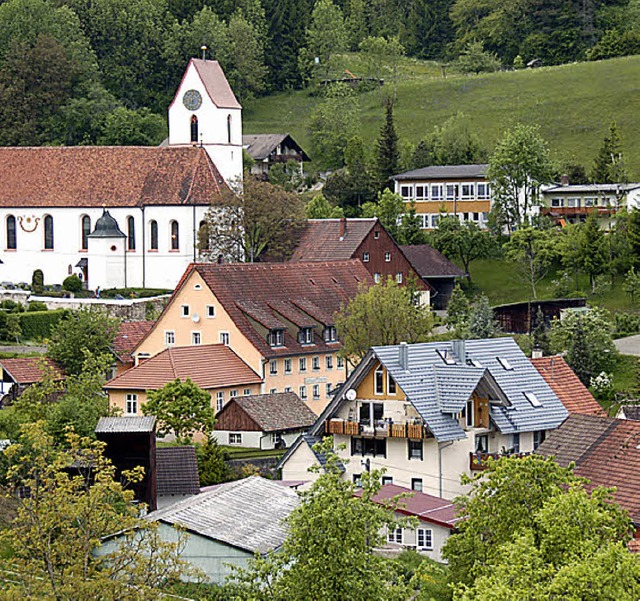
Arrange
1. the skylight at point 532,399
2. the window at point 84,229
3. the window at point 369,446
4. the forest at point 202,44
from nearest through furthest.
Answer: the window at point 369,446, the skylight at point 532,399, the window at point 84,229, the forest at point 202,44

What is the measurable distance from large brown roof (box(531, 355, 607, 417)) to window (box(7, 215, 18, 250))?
48.7m

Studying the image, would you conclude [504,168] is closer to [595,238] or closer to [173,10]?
[595,238]

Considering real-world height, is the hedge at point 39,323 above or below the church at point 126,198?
below

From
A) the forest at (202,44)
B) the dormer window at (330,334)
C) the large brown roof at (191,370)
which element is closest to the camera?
the large brown roof at (191,370)

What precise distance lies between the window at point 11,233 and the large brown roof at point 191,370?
118 ft

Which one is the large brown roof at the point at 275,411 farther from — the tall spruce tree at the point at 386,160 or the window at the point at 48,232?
the tall spruce tree at the point at 386,160

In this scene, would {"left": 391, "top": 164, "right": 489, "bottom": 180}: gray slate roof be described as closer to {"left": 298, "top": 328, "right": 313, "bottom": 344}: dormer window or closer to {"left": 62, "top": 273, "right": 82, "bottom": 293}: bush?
{"left": 62, "top": 273, "right": 82, "bottom": 293}: bush

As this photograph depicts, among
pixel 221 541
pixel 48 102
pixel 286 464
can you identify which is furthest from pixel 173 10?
pixel 221 541

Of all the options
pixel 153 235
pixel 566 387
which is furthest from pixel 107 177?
pixel 566 387

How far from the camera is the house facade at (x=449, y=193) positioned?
310 ft

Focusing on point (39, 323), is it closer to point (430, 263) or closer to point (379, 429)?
point (430, 263)

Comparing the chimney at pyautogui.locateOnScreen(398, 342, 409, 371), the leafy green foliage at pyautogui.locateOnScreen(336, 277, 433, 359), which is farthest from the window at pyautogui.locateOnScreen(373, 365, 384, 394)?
the leafy green foliage at pyautogui.locateOnScreen(336, 277, 433, 359)

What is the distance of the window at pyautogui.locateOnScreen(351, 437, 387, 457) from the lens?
1796 inches

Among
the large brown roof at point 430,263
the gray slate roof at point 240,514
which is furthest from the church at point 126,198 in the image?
the gray slate roof at point 240,514
